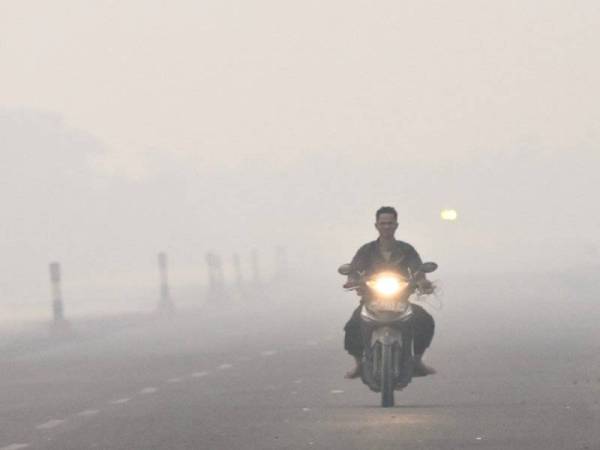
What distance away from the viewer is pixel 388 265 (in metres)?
18.2

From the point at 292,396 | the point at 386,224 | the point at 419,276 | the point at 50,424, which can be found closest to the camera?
the point at 50,424

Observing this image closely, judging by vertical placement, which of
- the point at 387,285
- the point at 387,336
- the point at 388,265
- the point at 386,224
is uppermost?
the point at 386,224

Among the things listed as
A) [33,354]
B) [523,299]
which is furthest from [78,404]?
[523,299]

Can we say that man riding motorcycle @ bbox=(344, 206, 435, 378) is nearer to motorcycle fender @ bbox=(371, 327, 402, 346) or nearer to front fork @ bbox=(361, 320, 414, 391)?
front fork @ bbox=(361, 320, 414, 391)

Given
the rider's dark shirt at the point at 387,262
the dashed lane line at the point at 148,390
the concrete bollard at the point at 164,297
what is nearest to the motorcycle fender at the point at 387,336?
the rider's dark shirt at the point at 387,262

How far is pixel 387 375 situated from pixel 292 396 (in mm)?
2610

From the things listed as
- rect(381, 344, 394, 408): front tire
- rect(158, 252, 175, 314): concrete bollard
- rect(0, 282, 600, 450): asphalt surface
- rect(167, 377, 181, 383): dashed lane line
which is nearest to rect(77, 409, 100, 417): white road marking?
rect(0, 282, 600, 450): asphalt surface

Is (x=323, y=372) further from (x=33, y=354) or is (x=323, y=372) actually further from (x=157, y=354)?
(x=33, y=354)

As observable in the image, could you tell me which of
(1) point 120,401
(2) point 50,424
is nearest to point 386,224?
(2) point 50,424

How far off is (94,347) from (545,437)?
23.2 m

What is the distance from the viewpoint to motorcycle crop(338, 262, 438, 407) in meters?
17.8

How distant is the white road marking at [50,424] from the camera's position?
56.6 feet

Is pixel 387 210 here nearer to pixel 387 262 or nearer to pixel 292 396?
pixel 387 262

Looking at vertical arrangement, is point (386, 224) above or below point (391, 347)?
above
